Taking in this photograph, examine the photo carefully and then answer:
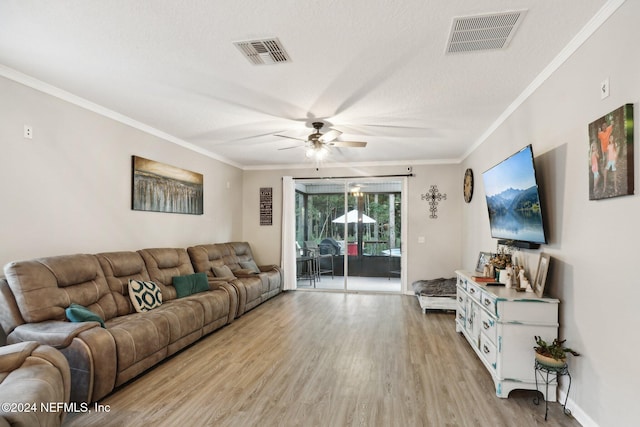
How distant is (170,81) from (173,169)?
7.11 feet

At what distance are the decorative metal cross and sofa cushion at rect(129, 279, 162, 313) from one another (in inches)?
195

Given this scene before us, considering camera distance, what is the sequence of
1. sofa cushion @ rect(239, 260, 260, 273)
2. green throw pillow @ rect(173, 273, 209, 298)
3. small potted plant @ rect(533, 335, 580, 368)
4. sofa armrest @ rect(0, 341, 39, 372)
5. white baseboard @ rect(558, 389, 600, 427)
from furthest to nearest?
1. sofa cushion @ rect(239, 260, 260, 273)
2. green throw pillow @ rect(173, 273, 209, 298)
3. small potted plant @ rect(533, 335, 580, 368)
4. white baseboard @ rect(558, 389, 600, 427)
5. sofa armrest @ rect(0, 341, 39, 372)

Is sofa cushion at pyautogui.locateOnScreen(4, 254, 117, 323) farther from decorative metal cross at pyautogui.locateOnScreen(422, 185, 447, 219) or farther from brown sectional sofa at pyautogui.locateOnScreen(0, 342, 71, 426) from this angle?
decorative metal cross at pyautogui.locateOnScreen(422, 185, 447, 219)

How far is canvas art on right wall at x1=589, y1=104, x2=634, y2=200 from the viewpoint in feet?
5.94

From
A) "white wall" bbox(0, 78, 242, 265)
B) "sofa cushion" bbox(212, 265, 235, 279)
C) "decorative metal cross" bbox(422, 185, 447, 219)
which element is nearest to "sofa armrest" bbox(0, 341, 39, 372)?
"white wall" bbox(0, 78, 242, 265)

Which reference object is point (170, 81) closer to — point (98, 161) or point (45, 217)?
point (98, 161)

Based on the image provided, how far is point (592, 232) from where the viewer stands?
2.19m

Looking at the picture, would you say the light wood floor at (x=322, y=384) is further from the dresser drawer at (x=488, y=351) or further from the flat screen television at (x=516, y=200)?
the flat screen television at (x=516, y=200)

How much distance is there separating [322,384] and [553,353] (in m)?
1.77

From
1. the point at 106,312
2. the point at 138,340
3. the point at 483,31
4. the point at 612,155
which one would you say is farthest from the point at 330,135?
the point at 106,312

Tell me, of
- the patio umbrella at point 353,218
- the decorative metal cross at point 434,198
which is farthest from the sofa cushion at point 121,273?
the decorative metal cross at point 434,198

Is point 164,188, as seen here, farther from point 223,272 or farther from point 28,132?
point 28,132

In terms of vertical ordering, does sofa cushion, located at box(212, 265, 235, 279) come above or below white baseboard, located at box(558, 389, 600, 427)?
above

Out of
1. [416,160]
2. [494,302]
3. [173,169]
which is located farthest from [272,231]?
[494,302]
